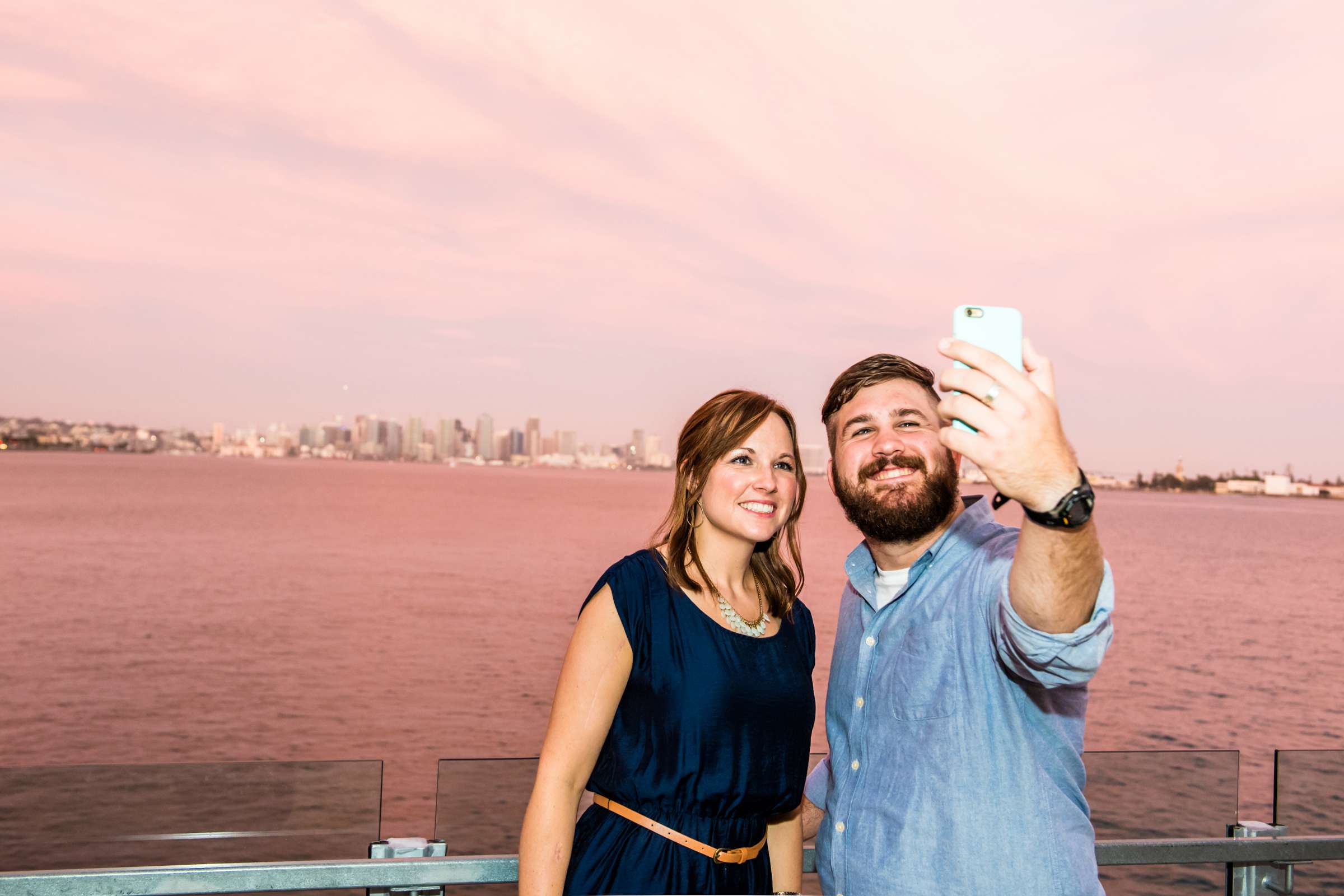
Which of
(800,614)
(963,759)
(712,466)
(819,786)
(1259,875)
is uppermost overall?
(712,466)

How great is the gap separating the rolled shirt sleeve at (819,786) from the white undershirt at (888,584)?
1.45 ft

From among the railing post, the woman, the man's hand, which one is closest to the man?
the man's hand

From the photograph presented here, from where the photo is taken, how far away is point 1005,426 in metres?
1.22

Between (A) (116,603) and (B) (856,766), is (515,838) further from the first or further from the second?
(A) (116,603)

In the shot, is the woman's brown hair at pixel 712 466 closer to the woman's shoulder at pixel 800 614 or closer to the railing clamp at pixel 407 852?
the woman's shoulder at pixel 800 614

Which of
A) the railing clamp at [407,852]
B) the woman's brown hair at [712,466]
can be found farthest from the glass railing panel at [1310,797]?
the railing clamp at [407,852]

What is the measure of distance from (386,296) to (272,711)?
113 m

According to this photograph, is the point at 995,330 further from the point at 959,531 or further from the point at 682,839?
the point at 682,839

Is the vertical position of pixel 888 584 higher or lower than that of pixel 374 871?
higher

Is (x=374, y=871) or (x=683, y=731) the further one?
(x=683, y=731)

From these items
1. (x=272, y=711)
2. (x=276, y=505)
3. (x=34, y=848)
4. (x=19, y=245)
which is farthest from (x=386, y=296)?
(x=34, y=848)

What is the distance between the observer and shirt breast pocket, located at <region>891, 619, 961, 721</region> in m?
1.88

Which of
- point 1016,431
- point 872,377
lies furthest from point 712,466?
point 1016,431

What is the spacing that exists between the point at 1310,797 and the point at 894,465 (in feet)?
5.16
